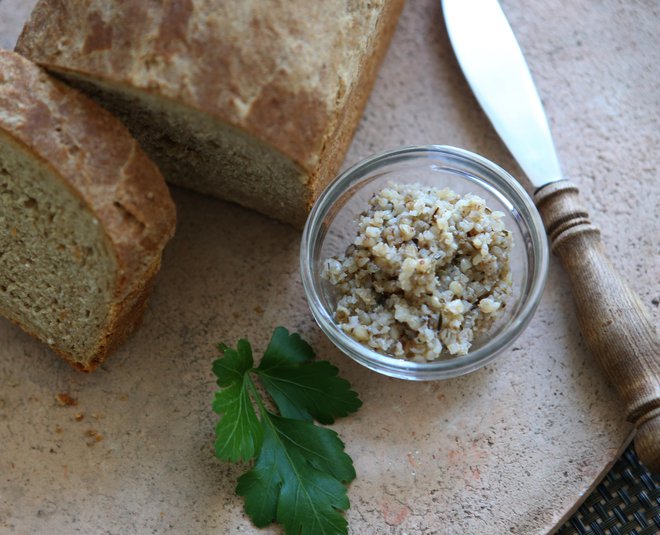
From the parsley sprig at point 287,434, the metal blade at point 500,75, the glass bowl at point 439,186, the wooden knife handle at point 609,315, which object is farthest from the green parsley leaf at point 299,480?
the metal blade at point 500,75

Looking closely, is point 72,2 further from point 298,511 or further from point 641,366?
point 641,366

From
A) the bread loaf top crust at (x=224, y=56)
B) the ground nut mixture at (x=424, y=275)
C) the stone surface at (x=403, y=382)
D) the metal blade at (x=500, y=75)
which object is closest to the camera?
the bread loaf top crust at (x=224, y=56)

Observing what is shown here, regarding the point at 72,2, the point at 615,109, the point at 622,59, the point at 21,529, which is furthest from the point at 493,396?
the point at 72,2

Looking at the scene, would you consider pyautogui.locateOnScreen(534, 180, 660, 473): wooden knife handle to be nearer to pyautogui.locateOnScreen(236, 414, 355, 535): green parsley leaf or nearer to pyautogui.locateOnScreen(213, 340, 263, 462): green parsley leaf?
pyautogui.locateOnScreen(236, 414, 355, 535): green parsley leaf

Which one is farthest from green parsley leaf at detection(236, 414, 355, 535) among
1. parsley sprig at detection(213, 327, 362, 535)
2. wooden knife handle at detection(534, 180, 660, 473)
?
wooden knife handle at detection(534, 180, 660, 473)

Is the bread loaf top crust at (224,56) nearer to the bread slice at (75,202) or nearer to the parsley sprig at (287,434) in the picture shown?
the bread slice at (75,202)

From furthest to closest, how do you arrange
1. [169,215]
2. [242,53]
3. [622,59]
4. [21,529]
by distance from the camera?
[622,59] < [21,529] < [169,215] < [242,53]
